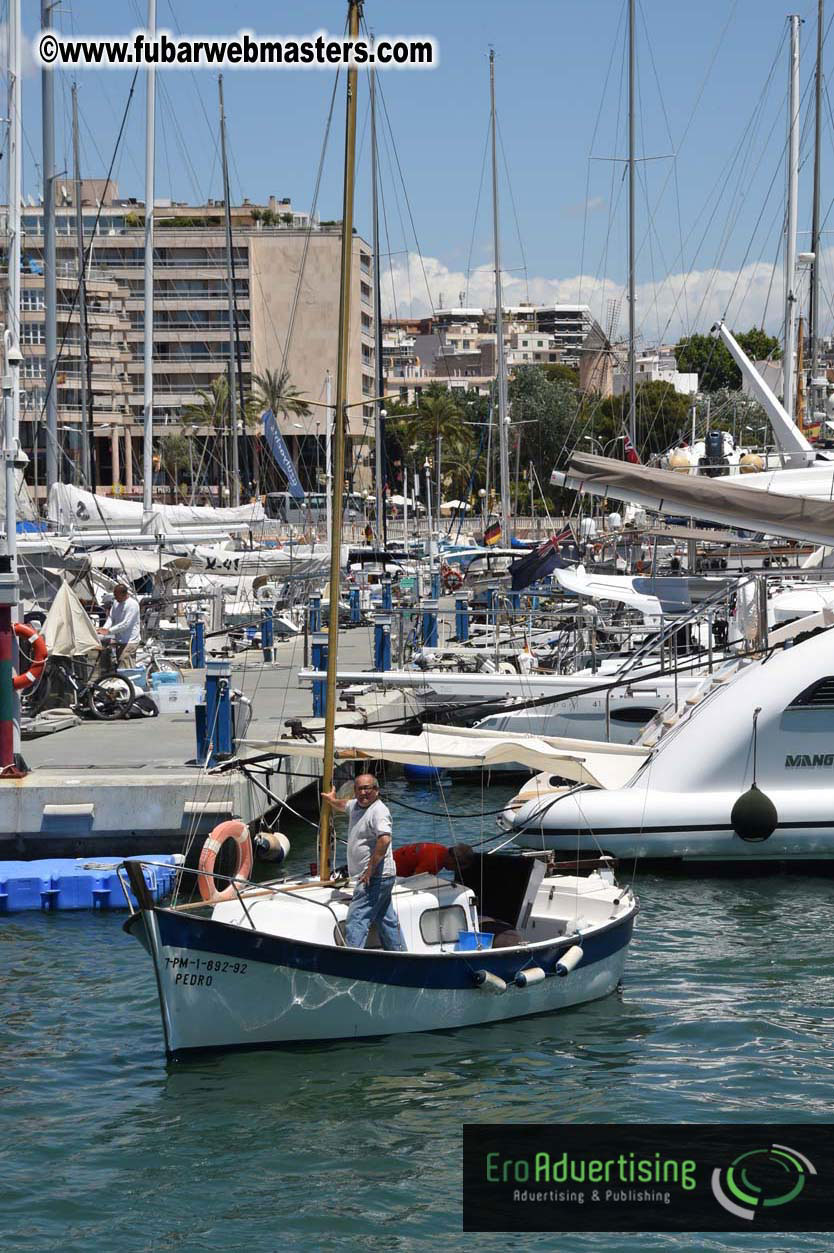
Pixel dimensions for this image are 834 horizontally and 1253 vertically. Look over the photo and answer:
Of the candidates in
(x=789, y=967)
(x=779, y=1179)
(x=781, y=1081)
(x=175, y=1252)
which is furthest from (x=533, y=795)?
(x=175, y=1252)

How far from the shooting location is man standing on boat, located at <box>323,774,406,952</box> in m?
11.6

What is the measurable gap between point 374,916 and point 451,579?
34.2m

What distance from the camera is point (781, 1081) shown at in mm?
11438

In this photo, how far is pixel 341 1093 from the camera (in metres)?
11.2

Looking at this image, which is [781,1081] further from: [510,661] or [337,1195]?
[510,661]

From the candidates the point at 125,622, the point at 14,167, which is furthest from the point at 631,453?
the point at 14,167

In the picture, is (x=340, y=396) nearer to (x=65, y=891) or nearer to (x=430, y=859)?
(x=430, y=859)

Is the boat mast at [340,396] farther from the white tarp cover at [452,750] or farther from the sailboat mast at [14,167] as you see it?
the sailboat mast at [14,167]

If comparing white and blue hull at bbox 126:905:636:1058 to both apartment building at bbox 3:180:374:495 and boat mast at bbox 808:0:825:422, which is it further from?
apartment building at bbox 3:180:374:495

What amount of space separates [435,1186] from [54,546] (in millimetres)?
19479

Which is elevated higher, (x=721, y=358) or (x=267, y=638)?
(x=721, y=358)

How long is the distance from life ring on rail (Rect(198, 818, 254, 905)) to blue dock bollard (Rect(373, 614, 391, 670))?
34.8 ft

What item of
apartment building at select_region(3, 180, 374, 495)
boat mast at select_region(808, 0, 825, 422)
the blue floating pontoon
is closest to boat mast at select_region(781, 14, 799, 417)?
boat mast at select_region(808, 0, 825, 422)

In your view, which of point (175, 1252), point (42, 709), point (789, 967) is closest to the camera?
point (175, 1252)
